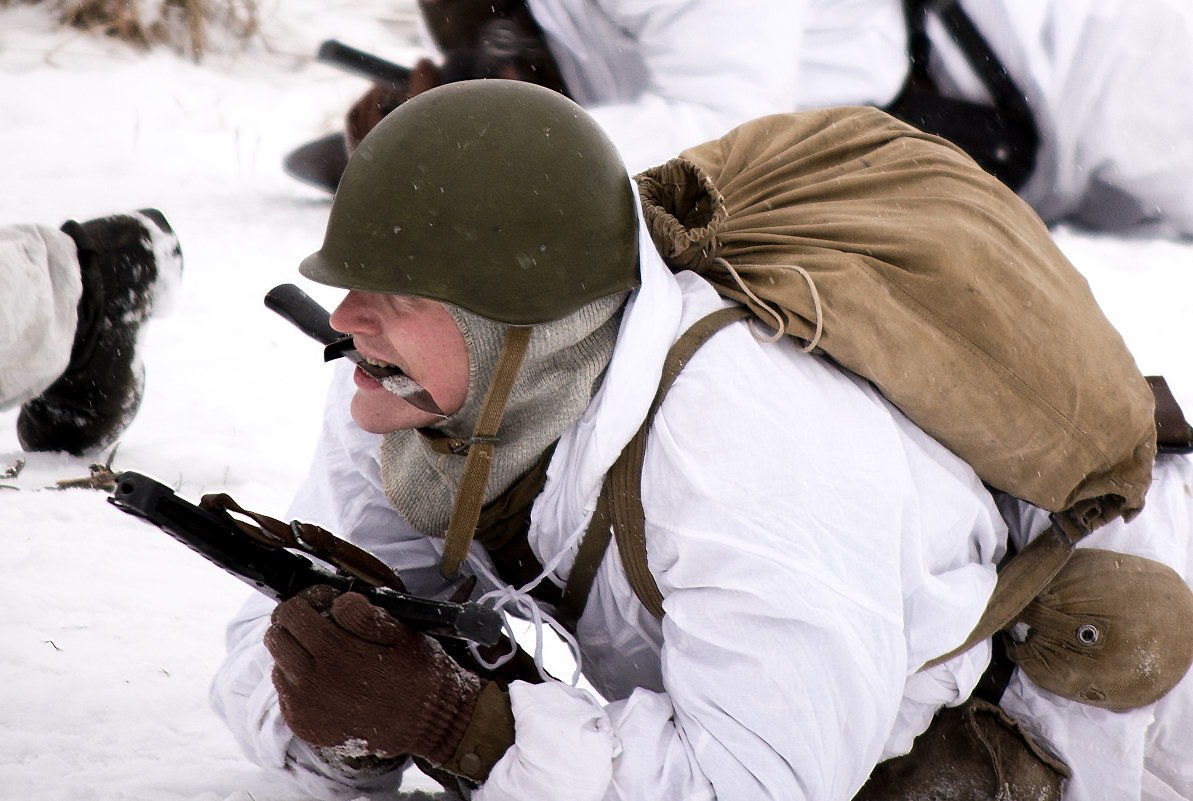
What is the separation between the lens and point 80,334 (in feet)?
8.13

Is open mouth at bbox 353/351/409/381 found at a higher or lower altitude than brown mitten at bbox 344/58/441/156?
higher

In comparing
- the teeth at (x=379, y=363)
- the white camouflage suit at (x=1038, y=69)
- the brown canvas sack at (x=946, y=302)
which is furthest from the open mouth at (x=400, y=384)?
the white camouflage suit at (x=1038, y=69)

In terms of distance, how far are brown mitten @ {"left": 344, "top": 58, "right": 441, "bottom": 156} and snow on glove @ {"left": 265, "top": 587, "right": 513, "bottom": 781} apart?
3.09 metres

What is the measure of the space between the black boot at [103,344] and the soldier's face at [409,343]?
1.34 metres

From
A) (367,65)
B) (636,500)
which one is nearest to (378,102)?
(367,65)

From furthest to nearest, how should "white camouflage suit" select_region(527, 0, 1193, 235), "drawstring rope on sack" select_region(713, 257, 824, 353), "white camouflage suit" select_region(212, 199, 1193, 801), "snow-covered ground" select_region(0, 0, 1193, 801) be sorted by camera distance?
1. "white camouflage suit" select_region(527, 0, 1193, 235)
2. "snow-covered ground" select_region(0, 0, 1193, 801)
3. "drawstring rope on sack" select_region(713, 257, 824, 353)
4. "white camouflage suit" select_region(212, 199, 1193, 801)

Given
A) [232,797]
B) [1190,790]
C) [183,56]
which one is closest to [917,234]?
[1190,790]

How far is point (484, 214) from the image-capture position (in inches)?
52.3

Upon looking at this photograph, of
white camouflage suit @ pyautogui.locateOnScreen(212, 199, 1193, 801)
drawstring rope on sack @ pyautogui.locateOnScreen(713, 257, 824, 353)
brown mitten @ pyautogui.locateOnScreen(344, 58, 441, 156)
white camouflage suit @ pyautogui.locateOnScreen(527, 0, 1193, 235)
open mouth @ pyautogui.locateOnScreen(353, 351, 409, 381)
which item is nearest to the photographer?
white camouflage suit @ pyautogui.locateOnScreen(212, 199, 1193, 801)

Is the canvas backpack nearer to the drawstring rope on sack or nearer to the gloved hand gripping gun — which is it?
the drawstring rope on sack

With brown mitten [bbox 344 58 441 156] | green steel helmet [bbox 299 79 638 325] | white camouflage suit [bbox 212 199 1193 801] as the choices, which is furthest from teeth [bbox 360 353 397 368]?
brown mitten [bbox 344 58 441 156]

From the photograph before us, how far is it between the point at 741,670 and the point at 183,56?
16.9 ft

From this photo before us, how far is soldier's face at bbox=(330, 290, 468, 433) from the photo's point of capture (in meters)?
1.38

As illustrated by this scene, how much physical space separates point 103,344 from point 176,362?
2.16ft
